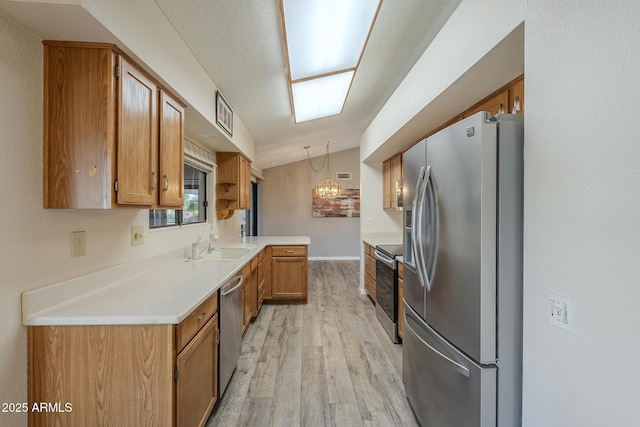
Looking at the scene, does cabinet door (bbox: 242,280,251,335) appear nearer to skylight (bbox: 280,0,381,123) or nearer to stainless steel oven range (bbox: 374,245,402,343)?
stainless steel oven range (bbox: 374,245,402,343)

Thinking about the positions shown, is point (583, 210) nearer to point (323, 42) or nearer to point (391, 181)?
point (323, 42)

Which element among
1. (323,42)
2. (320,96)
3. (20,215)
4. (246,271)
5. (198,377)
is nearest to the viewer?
(20,215)

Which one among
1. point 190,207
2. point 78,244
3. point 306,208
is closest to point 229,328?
point 78,244

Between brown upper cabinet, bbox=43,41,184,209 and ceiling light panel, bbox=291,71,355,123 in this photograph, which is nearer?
brown upper cabinet, bbox=43,41,184,209

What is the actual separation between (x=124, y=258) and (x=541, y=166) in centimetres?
220

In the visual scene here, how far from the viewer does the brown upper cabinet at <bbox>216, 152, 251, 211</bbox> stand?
11.3 feet

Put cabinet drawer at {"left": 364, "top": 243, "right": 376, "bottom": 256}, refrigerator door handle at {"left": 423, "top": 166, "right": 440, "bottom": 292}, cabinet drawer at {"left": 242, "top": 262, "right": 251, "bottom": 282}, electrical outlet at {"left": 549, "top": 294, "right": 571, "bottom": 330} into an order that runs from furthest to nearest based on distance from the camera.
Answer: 1. cabinet drawer at {"left": 364, "top": 243, "right": 376, "bottom": 256}
2. cabinet drawer at {"left": 242, "top": 262, "right": 251, "bottom": 282}
3. refrigerator door handle at {"left": 423, "top": 166, "right": 440, "bottom": 292}
4. electrical outlet at {"left": 549, "top": 294, "right": 571, "bottom": 330}

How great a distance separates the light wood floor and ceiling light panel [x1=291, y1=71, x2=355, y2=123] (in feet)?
8.24

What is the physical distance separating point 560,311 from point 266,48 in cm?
225

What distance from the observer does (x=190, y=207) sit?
288cm

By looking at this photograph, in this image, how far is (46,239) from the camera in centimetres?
122

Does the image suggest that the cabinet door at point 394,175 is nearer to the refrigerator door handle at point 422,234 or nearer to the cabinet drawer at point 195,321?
the refrigerator door handle at point 422,234

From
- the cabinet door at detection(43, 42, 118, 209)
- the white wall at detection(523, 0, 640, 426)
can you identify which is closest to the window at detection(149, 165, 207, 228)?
the cabinet door at detection(43, 42, 118, 209)

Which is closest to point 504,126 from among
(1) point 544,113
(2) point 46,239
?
(1) point 544,113
